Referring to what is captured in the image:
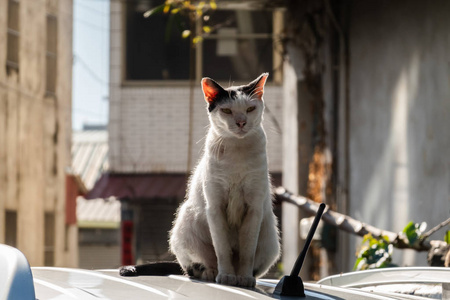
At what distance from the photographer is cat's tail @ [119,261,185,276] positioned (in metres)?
2.58

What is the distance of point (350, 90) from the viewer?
23.9 feet

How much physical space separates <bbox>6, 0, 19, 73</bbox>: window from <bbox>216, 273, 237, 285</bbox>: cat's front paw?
12049 mm

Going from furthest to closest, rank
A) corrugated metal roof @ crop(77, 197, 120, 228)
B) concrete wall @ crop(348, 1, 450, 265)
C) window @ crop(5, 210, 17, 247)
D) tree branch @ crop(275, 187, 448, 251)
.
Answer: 1. corrugated metal roof @ crop(77, 197, 120, 228)
2. window @ crop(5, 210, 17, 247)
3. concrete wall @ crop(348, 1, 450, 265)
4. tree branch @ crop(275, 187, 448, 251)

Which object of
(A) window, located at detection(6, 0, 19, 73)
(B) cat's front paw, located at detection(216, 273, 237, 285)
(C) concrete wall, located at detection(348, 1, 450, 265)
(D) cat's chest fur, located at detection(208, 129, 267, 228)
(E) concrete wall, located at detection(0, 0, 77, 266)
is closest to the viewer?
(B) cat's front paw, located at detection(216, 273, 237, 285)

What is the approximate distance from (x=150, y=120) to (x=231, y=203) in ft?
39.9

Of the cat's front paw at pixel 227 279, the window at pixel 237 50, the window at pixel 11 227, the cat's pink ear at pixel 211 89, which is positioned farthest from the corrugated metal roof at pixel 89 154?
the cat's front paw at pixel 227 279

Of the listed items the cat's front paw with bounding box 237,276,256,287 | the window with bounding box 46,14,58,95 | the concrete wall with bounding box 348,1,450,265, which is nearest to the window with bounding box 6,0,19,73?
the window with bounding box 46,14,58,95

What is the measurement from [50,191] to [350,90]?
10.1m

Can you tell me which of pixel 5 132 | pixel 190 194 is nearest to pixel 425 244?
pixel 190 194

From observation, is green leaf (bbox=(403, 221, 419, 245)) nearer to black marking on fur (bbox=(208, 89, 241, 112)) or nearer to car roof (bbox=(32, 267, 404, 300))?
black marking on fur (bbox=(208, 89, 241, 112))

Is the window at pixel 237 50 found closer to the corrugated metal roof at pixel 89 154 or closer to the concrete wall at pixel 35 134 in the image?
the concrete wall at pixel 35 134

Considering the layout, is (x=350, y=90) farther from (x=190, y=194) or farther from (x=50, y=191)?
(x=50, y=191)

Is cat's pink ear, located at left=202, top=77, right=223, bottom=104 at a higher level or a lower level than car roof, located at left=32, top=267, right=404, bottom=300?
higher

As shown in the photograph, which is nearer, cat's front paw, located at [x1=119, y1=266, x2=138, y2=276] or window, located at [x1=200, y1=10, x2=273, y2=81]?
cat's front paw, located at [x1=119, y1=266, x2=138, y2=276]
